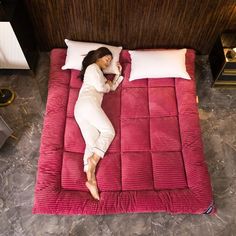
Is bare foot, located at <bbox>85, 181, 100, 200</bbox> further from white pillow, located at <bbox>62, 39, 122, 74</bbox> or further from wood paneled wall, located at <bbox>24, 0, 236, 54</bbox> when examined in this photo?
wood paneled wall, located at <bbox>24, 0, 236, 54</bbox>

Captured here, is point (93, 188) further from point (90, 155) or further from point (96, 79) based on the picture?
point (96, 79)

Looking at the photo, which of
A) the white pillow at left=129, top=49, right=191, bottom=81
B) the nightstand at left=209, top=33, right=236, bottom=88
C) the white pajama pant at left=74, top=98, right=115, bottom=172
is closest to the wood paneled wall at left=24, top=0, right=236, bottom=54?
the nightstand at left=209, top=33, right=236, bottom=88

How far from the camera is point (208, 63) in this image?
3.13m

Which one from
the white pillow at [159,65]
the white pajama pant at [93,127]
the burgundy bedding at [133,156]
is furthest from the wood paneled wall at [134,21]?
the white pajama pant at [93,127]

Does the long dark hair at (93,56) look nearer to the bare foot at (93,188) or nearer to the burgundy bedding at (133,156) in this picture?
the burgundy bedding at (133,156)

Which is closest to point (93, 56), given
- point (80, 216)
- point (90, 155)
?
point (90, 155)

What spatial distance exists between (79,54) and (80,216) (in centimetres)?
148

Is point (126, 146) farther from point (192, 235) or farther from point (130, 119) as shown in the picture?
point (192, 235)

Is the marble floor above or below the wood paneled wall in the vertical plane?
below

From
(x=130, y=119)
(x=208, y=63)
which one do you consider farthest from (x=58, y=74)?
(x=208, y=63)

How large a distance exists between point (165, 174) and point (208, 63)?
147 cm

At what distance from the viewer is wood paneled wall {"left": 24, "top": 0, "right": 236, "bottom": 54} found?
254 centimetres

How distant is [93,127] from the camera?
8.03 feet

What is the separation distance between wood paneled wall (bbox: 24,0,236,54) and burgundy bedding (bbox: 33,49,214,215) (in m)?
0.47
